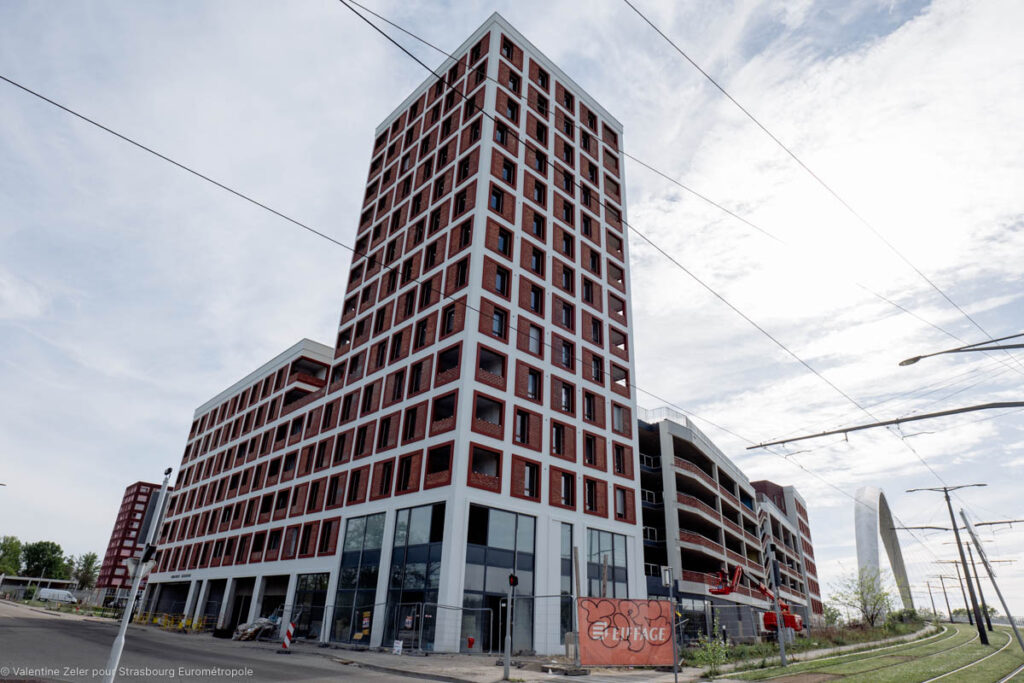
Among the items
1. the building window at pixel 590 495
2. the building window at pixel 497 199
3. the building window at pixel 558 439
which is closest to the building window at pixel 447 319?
the building window at pixel 497 199

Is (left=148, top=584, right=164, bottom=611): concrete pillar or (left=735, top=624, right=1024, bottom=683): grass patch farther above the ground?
(left=148, top=584, right=164, bottom=611): concrete pillar

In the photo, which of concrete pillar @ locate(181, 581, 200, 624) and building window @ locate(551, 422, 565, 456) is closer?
building window @ locate(551, 422, 565, 456)

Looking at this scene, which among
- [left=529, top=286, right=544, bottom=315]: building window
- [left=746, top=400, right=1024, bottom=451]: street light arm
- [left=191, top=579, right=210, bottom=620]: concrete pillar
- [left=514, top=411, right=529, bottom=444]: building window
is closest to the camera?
[left=746, top=400, right=1024, bottom=451]: street light arm

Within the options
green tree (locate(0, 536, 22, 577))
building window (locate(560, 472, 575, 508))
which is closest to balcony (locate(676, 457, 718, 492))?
building window (locate(560, 472, 575, 508))

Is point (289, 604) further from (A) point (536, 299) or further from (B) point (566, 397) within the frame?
(A) point (536, 299)

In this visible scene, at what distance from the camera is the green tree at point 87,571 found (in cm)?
13925

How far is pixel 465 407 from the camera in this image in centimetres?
3116

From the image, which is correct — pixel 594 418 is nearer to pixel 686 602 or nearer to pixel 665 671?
pixel 686 602

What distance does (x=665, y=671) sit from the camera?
20375 mm

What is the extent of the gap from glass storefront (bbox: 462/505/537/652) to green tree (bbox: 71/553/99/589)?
151 meters

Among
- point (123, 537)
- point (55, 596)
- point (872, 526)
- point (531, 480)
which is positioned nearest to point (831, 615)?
point (872, 526)

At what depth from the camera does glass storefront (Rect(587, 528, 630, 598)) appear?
34312 mm

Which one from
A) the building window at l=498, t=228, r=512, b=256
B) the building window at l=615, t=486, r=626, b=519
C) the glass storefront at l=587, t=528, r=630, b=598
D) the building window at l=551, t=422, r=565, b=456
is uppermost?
the building window at l=498, t=228, r=512, b=256

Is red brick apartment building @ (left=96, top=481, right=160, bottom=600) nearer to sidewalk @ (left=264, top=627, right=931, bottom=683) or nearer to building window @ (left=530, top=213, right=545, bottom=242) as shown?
building window @ (left=530, top=213, right=545, bottom=242)
